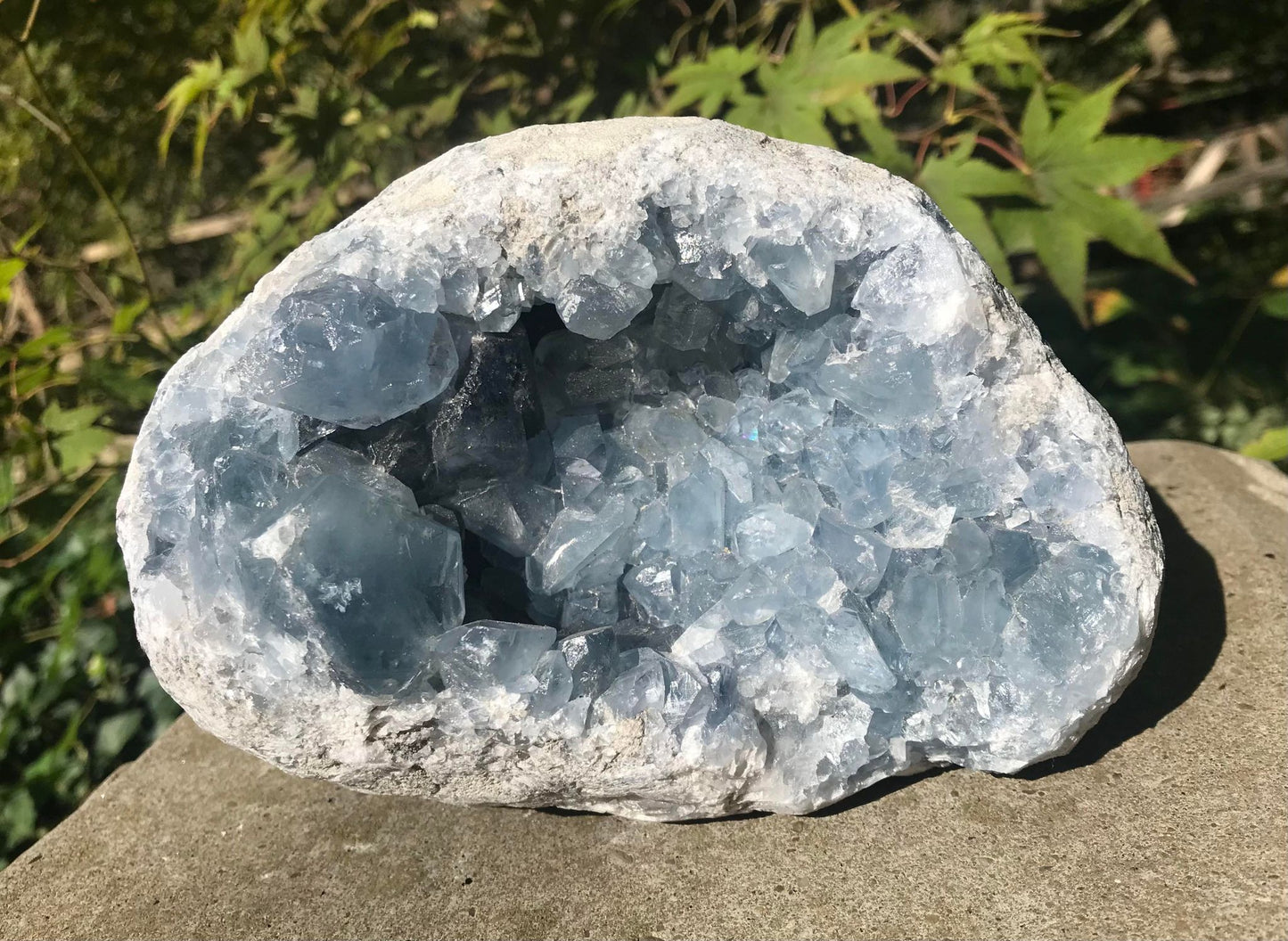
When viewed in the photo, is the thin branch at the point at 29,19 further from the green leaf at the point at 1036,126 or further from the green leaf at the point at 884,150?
the green leaf at the point at 1036,126

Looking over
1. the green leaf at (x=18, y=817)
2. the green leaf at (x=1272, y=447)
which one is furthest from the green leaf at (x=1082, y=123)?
the green leaf at (x=18, y=817)

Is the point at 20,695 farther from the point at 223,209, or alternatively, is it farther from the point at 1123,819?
the point at 223,209

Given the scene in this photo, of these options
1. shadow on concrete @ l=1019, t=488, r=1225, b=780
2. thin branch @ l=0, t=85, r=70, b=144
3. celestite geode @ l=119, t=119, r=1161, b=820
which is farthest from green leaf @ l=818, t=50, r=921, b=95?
thin branch @ l=0, t=85, r=70, b=144

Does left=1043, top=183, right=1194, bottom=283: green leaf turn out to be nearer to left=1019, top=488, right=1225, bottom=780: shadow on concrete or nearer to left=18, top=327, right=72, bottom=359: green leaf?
left=1019, top=488, right=1225, bottom=780: shadow on concrete

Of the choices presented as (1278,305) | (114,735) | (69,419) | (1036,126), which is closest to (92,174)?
(69,419)

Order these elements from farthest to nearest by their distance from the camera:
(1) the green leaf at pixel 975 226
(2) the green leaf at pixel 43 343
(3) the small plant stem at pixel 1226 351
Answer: (3) the small plant stem at pixel 1226 351
(2) the green leaf at pixel 43 343
(1) the green leaf at pixel 975 226

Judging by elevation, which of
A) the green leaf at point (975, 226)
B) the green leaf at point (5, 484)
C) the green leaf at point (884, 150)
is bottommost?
the green leaf at point (5, 484)

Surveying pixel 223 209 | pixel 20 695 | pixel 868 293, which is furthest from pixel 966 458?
pixel 223 209
